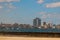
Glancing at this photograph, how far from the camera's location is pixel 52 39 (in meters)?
13.5

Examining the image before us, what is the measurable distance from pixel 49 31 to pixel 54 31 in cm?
32

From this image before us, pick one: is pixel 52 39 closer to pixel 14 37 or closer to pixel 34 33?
pixel 34 33

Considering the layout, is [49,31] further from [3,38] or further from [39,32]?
[3,38]

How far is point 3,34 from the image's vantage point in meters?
14.0

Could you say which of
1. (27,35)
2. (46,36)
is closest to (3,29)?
A: (27,35)

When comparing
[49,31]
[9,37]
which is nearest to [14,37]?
[9,37]

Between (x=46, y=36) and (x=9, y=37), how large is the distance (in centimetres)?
235

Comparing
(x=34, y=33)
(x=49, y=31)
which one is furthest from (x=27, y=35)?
(x=49, y=31)

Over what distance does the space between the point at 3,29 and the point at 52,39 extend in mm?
3177

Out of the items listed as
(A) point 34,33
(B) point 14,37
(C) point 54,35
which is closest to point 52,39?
(C) point 54,35

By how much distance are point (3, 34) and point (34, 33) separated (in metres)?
1.98

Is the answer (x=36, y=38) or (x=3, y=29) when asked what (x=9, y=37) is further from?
(x=36, y=38)

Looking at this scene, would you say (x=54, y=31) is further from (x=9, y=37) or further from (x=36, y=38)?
(x=9, y=37)

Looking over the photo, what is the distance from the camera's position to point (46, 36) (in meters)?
13.7
